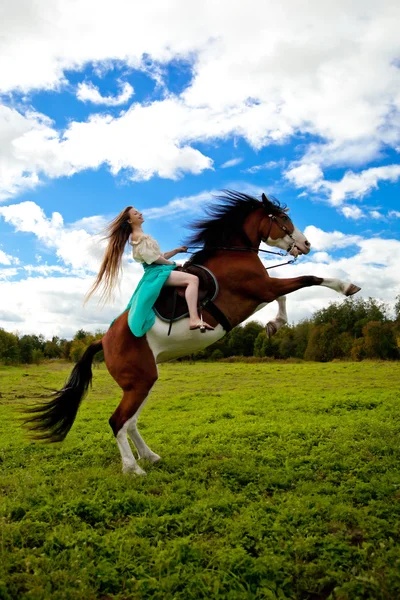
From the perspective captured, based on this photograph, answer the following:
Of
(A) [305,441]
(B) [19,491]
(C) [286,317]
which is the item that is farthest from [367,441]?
(B) [19,491]

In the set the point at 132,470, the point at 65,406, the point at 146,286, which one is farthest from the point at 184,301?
the point at 65,406

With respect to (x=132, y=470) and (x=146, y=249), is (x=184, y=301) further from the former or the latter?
(x=132, y=470)

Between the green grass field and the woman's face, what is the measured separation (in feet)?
9.92

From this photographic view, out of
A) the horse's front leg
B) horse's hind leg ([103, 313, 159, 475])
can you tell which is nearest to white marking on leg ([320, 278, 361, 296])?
the horse's front leg

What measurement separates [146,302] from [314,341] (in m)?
41.7

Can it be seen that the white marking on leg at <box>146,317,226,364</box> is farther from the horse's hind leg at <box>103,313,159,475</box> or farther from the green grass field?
the green grass field

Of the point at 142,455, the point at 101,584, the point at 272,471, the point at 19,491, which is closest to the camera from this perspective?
the point at 101,584

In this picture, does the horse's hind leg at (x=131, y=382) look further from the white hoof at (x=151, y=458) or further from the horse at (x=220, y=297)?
the white hoof at (x=151, y=458)

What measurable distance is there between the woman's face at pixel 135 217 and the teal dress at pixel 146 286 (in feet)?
0.80

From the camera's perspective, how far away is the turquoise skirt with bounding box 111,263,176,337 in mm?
5383

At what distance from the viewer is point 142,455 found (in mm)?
5949

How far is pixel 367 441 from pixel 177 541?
13.6ft

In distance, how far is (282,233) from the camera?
586 centimetres

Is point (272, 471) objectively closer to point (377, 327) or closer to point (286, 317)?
point (286, 317)
